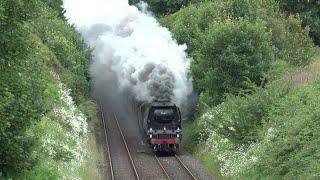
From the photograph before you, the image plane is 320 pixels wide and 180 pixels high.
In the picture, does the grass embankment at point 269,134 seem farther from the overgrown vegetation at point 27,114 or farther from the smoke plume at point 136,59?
the overgrown vegetation at point 27,114

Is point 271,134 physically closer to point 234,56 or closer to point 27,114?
point 27,114

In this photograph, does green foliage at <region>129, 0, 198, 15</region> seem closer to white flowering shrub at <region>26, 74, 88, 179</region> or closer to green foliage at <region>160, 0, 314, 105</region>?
green foliage at <region>160, 0, 314, 105</region>

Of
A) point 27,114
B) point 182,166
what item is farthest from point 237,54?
point 27,114

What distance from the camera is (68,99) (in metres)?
27.2

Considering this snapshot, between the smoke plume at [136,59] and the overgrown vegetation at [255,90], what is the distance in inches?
59.3

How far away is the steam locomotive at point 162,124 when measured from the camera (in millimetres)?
27906

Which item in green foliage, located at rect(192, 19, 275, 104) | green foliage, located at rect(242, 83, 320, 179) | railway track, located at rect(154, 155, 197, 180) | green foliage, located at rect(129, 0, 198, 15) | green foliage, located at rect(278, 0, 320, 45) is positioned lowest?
railway track, located at rect(154, 155, 197, 180)

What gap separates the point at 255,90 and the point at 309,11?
2212 cm

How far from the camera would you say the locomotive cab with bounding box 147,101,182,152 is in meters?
27.9

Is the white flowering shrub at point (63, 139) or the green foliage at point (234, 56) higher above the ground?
the green foliage at point (234, 56)

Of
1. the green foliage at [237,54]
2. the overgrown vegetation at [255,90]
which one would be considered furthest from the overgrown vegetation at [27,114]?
the green foliage at [237,54]

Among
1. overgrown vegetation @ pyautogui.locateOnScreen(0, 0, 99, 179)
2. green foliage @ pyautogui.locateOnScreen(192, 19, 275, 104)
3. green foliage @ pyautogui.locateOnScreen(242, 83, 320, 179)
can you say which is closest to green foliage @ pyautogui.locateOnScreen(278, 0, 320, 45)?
green foliage @ pyautogui.locateOnScreen(192, 19, 275, 104)

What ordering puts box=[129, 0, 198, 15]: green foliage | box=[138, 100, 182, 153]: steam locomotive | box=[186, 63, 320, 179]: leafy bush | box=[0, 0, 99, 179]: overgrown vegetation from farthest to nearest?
box=[129, 0, 198, 15]: green foliage < box=[138, 100, 182, 153]: steam locomotive < box=[186, 63, 320, 179]: leafy bush < box=[0, 0, 99, 179]: overgrown vegetation

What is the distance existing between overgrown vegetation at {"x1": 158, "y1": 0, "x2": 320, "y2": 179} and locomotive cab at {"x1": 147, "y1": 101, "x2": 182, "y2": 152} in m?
1.63
